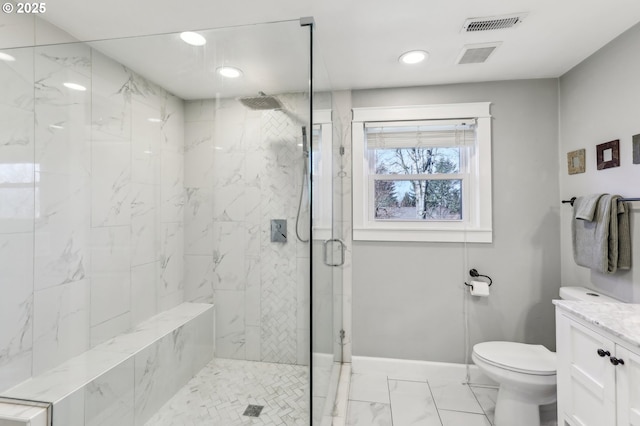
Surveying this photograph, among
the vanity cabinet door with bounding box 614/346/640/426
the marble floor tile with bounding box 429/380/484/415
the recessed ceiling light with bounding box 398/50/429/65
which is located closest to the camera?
the vanity cabinet door with bounding box 614/346/640/426

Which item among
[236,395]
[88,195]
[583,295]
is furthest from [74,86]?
[583,295]

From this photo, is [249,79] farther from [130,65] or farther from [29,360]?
[29,360]

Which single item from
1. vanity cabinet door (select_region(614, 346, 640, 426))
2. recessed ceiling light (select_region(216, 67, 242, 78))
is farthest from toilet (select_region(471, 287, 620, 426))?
recessed ceiling light (select_region(216, 67, 242, 78))

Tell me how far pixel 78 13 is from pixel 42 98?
479 millimetres

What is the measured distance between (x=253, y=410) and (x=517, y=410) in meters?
1.49

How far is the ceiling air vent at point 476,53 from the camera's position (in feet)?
5.74

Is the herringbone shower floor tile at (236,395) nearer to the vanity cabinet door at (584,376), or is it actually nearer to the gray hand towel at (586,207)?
the vanity cabinet door at (584,376)

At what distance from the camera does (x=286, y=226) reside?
148 cm

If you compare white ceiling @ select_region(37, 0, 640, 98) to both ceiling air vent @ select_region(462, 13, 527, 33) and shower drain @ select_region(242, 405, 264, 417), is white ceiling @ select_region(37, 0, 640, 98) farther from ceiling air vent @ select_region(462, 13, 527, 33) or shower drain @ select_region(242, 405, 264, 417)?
shower drain @ select_region(242, 405, 264, 417)

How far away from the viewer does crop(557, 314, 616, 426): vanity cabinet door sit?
118cm

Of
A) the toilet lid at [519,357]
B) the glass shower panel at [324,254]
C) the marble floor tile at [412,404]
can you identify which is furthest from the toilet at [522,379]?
the glass shower panel at [324,254]

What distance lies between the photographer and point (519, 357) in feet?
5.74

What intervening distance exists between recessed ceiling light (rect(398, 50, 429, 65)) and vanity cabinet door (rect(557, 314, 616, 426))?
65.8 inches

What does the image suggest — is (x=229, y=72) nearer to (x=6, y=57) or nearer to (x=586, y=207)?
(x=6, y=57)
